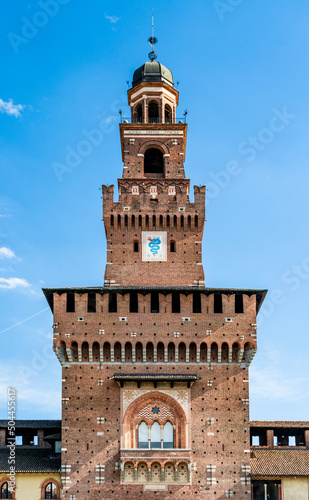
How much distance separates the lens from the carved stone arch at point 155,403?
42781mm

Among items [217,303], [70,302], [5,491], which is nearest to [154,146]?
[217,303]

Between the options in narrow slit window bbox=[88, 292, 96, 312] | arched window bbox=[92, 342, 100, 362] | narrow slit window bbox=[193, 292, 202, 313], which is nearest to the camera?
arched window bbox=[92, 342, 100, 362]

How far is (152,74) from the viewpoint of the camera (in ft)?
181

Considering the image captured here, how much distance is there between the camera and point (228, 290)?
45.2 m

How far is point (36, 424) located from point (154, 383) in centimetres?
890

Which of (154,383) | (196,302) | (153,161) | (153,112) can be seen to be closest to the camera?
(154,383)

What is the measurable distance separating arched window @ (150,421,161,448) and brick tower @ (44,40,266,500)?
0.06 m

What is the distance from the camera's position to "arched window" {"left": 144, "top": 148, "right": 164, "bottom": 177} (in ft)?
177

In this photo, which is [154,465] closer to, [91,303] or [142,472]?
[142,472]

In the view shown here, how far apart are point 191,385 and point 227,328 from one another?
405cm

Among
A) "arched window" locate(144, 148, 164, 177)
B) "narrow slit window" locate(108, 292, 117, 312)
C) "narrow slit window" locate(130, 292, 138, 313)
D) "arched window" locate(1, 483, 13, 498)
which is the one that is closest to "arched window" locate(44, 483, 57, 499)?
"arched window" locate(1, 483, 13, 498)

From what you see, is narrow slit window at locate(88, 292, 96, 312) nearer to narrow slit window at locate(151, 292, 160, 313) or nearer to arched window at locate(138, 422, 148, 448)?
narrow slit window at locate(151, 292, 160, 313)

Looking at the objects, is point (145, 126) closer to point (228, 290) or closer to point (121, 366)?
point (228, 290)

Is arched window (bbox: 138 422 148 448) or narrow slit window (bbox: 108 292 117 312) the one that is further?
narrow slit window (bbox: 108 292 117 312)
